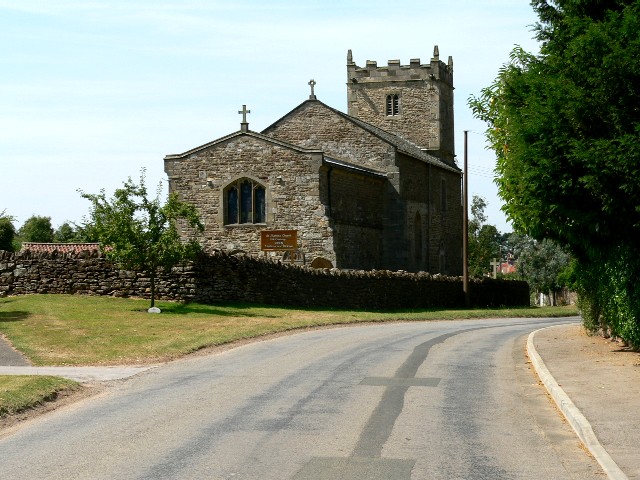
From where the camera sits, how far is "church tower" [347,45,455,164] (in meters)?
62.8

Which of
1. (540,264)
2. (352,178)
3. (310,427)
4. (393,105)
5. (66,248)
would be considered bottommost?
(310,427)

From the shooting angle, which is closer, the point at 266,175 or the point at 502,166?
the point at 502,166

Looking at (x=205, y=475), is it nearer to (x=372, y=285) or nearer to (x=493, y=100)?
(x=493, y=100)

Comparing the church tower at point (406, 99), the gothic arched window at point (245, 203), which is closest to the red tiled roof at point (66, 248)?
the gothic arched window at point (245, 203)

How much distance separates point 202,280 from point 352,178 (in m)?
15.7

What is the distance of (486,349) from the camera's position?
22.2 metres

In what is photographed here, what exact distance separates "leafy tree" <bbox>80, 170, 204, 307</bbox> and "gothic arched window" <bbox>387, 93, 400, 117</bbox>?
34.0 metres

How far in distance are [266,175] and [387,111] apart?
19.7 metres

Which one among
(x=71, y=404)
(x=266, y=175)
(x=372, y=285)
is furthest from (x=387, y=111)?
Answer: (x=71, y=404)

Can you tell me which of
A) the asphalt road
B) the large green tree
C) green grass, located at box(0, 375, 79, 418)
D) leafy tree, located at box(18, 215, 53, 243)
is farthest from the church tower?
green grass, located at box(0, 375, 79, 418)

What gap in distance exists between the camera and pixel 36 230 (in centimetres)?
7881

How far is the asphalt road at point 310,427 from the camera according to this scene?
8789 mm

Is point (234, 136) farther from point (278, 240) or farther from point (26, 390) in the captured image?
point (26, 390)

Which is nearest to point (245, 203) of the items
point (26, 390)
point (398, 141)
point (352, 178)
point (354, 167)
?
point (352, 178)
